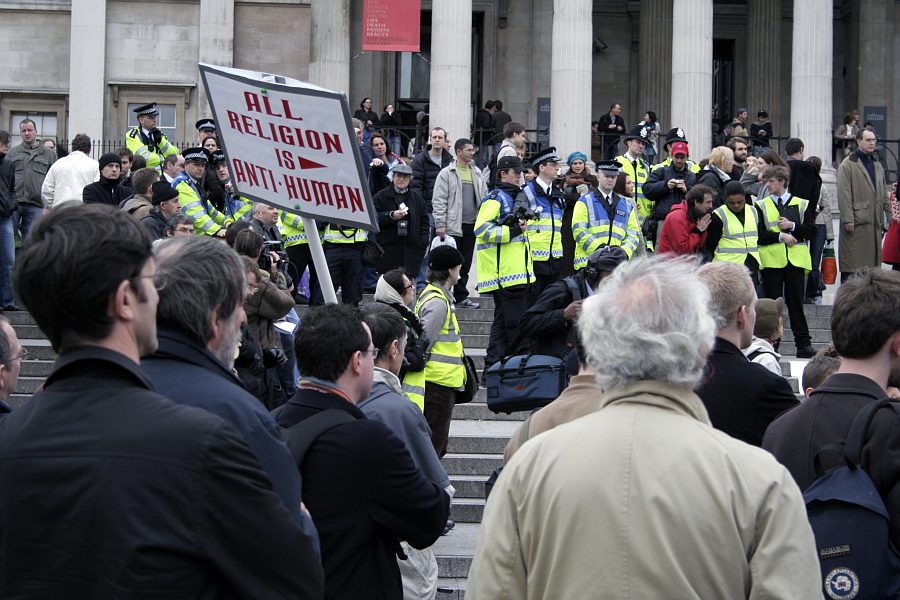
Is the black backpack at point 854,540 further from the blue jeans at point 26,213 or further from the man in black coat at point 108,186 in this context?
the blue jeans at point 26,213

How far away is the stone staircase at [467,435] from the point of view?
9.34 meters

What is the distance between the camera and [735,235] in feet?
48.2

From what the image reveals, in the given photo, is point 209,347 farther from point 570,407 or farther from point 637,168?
point 637,168

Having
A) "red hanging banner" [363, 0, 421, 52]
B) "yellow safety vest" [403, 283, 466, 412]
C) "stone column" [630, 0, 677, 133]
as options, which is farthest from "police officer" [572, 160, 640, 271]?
"stone column" [630, 0, 677, 133]

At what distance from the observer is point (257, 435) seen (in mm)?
3498

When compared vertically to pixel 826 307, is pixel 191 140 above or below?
above

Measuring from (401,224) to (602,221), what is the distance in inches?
118

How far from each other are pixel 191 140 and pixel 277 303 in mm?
22168

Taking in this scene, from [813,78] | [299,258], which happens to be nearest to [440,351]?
[299,258]

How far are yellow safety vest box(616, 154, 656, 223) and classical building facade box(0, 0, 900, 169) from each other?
9.35 m

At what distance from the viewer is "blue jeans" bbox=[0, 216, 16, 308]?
1523 centimetres

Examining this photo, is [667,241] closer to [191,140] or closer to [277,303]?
[277,303]

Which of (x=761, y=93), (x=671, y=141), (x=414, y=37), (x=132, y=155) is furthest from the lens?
(x=761, y=93)

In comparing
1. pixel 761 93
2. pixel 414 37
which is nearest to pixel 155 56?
pixel 414 37
